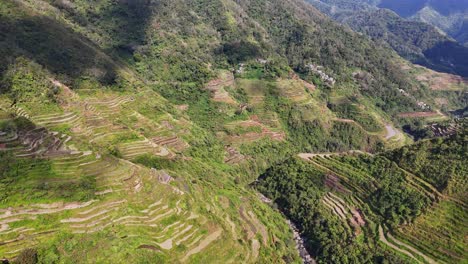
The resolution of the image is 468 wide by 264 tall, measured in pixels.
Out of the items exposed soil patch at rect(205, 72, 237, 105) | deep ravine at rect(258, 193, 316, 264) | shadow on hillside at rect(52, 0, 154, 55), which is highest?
shadow on hillside at rect(52, 0, 154, 55)

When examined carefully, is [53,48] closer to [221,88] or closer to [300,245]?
[221,88]

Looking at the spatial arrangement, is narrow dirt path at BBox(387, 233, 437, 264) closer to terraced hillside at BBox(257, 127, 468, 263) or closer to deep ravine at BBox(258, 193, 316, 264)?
terraced hillside at BBox(257, 127, 468, 263)

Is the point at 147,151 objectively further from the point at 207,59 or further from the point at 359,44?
the point at 359,44

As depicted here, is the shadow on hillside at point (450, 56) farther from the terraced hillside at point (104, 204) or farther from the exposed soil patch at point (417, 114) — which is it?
the terraced hillside at point (104, 204)

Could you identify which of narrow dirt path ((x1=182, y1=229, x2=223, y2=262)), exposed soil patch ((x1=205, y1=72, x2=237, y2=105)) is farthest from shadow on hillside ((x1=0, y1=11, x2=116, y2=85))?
narrow dirt path ((x1=182, y1=229, x2=223, y2=262))

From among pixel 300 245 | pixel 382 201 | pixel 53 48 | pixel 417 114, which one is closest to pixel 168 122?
pixel 53 48

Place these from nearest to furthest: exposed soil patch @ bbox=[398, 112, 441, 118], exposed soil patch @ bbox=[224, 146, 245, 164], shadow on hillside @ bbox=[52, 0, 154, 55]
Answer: exposed soil patch @ bbox=[224, 146, 245, 164]
shadow on hillside @ bbox=[52, 0, 154, 55]
exposed soil patch @ bbox=[398, 112, 441, 118]

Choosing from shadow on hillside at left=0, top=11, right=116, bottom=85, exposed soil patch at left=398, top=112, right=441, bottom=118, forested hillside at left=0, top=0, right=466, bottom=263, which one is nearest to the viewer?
forested hillside at left=0, top=0, right=466, bottom=263
